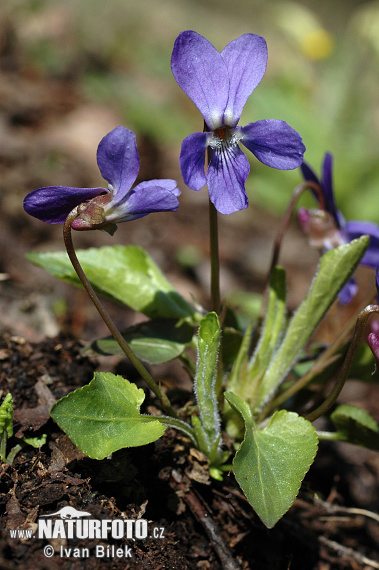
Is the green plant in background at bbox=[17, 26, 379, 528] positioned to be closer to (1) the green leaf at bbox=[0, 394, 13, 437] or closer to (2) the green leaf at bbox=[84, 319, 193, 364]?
(2) the green leaf at bbox=[84, 319, 193, 364]

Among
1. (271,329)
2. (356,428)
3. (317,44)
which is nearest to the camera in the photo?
(356,428)

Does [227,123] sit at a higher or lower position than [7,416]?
higher

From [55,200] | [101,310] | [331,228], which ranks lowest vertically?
[101,310]

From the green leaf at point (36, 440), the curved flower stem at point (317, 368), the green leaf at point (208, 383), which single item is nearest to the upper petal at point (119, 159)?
the green leaf at point (208, 383)

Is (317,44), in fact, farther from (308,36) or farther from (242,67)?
(242,67)

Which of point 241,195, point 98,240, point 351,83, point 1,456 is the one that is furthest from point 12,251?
point 351,83

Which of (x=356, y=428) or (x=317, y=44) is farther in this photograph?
(x=317, y=44)

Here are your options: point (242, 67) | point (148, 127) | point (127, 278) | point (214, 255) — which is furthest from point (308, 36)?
point (214, 255)

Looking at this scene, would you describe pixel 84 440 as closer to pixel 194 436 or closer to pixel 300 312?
pixel 194 436
